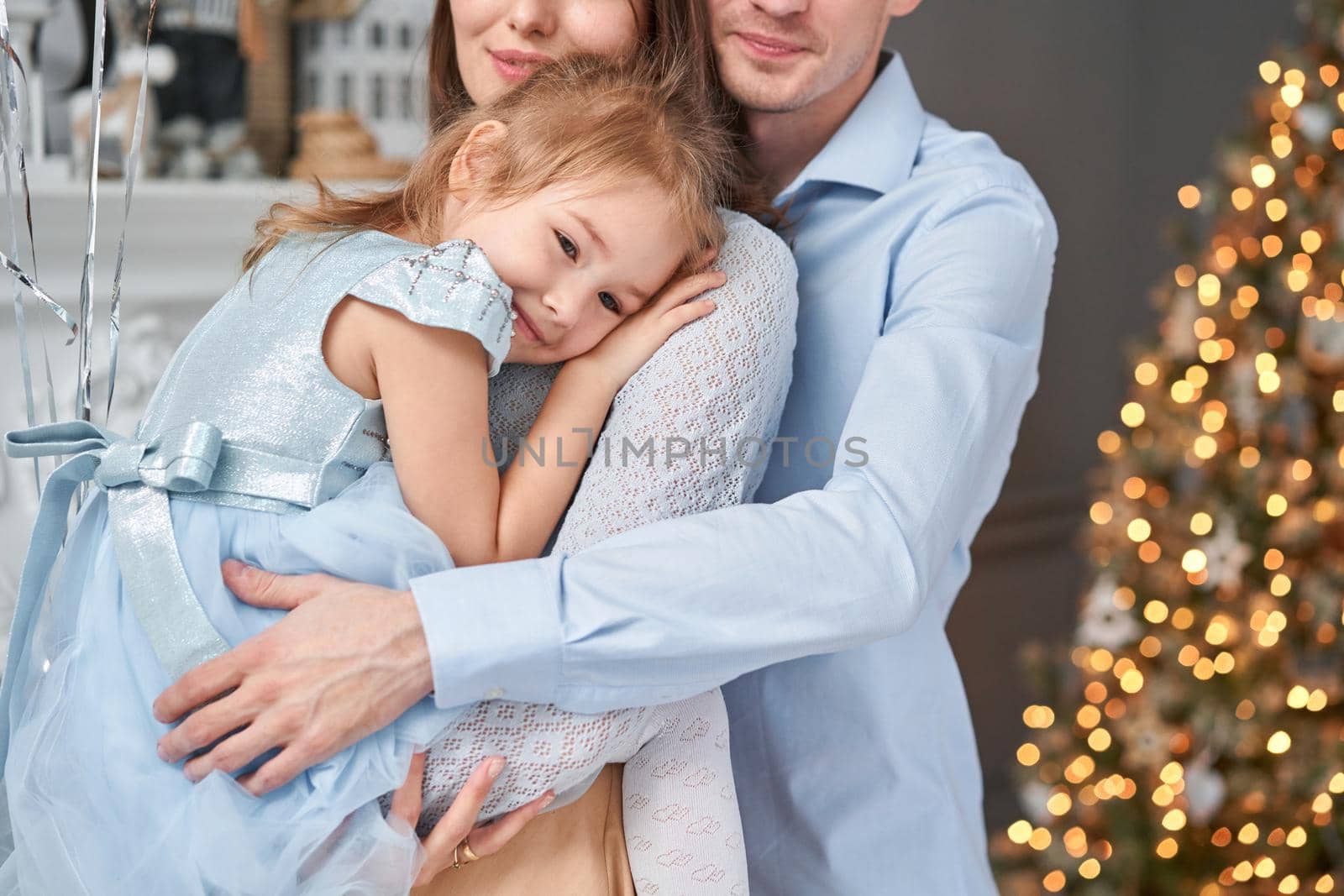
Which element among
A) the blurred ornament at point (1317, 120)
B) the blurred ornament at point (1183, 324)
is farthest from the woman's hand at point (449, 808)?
the blurred ornament at point (1317, 120)

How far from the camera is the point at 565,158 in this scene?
1.20 meters

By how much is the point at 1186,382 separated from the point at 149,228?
2.07 m

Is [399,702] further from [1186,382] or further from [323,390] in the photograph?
[1186,382]

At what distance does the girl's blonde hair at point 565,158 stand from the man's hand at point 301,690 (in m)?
0.43

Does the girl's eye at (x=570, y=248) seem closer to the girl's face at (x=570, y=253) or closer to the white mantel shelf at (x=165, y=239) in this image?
the girl's face at (x=570, y=253)

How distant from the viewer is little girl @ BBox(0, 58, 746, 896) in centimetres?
97

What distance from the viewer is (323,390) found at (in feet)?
3.58

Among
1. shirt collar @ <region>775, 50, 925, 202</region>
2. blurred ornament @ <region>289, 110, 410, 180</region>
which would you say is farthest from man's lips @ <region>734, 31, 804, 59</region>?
blurred ornament @ <region>289, 110, 410, 180</region>

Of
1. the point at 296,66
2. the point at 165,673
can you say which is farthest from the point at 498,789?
the point at 296,66

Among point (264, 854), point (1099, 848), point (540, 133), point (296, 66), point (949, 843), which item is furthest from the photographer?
point (296, 66)

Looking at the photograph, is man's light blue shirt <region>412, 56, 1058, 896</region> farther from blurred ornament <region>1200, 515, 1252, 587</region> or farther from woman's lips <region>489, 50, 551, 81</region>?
blurred ornament <region>1200, 515, 1252, 587</region>

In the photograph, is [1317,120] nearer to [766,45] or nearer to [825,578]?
[766,45]

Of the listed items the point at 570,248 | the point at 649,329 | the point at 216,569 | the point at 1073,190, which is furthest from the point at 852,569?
the point at 1073,190

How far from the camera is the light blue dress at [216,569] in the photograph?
0.96 m
